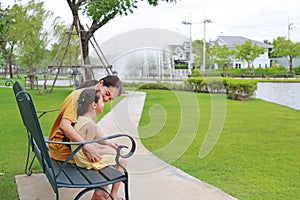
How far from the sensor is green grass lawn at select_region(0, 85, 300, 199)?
402 cm

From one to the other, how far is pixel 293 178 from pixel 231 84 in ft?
38.2

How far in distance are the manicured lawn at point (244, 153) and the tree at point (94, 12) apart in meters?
5.55

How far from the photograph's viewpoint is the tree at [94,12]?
13844 mm

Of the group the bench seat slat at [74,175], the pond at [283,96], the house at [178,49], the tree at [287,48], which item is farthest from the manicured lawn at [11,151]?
the tree at [287,48]

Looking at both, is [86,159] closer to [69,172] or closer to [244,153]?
[69,172]

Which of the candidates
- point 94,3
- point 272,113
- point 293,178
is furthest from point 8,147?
point 94,3

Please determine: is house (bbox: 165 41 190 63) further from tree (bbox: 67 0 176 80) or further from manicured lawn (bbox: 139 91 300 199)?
tree (bbox: 67 0 176 80)

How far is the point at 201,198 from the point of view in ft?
11.3

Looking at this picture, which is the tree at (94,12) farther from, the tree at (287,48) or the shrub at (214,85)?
the tree at (287,48)

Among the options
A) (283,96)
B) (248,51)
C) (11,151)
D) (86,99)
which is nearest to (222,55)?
(248,51)

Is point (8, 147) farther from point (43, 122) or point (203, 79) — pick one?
point (203, 79)

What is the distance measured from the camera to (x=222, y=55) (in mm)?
48125

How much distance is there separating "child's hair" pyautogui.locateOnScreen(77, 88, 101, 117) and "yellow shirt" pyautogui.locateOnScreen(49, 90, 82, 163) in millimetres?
34

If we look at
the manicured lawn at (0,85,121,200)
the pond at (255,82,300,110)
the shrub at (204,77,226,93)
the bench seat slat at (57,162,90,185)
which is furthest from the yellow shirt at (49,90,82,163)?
the shrub at (204,77,226,93)
